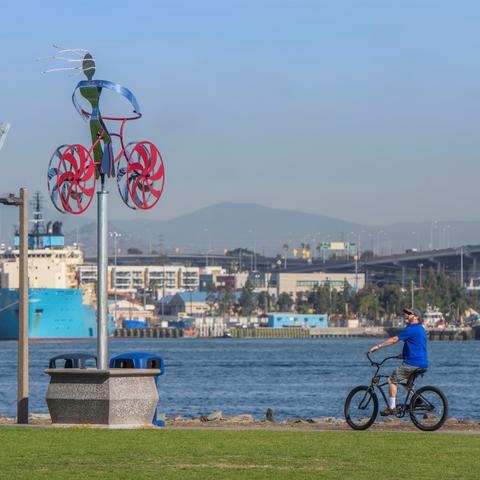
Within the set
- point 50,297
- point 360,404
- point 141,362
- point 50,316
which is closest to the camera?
point 360,404

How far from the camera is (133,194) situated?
2167 centimetres

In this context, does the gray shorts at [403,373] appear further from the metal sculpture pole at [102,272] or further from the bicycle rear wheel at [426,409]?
the metal sculpture pole at [102,272]

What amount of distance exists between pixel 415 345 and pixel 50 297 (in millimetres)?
112633

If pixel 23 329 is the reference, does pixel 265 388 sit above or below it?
below

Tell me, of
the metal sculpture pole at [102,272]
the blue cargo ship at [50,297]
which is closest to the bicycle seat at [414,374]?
the metal sculpture pole at [102,272]

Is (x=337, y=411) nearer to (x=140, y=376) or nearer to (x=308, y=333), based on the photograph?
(x=140, y=376)

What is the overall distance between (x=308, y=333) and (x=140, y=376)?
181 meters

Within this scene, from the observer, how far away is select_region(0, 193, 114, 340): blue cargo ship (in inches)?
5089

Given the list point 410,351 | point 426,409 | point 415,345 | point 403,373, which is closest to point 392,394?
point 403,373

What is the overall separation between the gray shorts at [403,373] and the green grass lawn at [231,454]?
0.68 m

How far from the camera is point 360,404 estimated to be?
1830cm

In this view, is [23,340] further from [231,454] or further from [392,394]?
[231,454]

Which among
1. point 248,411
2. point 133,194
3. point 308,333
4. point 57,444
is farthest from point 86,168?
point 308,333

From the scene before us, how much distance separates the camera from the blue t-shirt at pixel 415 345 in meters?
17.7
